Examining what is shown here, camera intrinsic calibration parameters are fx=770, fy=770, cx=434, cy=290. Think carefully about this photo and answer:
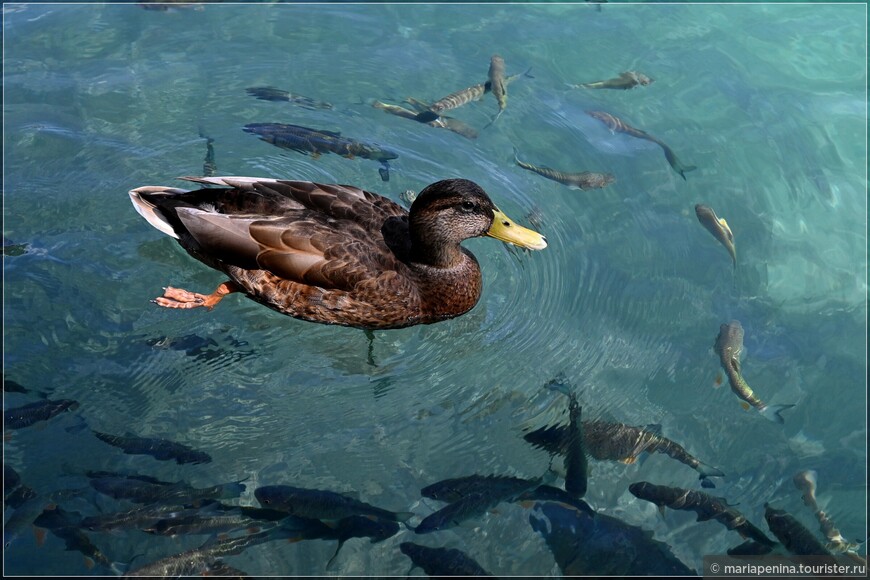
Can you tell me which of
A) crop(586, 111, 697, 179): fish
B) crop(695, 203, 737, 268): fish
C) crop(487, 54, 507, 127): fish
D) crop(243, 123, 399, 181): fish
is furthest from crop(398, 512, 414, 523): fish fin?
crop(586, 111, 697, 179): fish

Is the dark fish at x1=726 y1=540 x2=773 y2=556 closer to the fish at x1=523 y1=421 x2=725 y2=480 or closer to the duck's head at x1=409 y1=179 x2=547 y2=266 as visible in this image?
Answer: the fish at x1=523 y1=421 x2=725 y2=480

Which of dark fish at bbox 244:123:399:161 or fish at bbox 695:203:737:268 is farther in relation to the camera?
fish at bbox 695:203:737:268

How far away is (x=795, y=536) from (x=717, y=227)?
275 cm

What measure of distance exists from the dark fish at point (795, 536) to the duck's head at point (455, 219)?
7.63ft

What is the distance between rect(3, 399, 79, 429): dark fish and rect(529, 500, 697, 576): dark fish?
119 inches

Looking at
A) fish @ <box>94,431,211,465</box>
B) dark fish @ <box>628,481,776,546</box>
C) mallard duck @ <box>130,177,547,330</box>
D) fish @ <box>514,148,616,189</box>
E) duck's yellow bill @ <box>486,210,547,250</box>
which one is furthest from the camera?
fish @ <box>514,148,616,189</box>

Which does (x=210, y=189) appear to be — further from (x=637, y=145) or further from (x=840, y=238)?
(x=840, y=238)

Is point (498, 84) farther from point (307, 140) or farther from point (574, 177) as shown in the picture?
point (307, 140)

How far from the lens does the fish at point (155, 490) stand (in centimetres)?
439

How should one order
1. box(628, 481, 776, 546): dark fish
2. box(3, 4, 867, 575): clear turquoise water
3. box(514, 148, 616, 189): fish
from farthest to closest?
box(514, 148, 616, 189): fish < box(3, 4, 867, 575): clear turquoise water < box(628, 481, 776, 546): dark fish

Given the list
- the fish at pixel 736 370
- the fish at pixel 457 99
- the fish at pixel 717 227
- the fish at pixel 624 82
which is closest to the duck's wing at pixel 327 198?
the fish at pixel 457 99

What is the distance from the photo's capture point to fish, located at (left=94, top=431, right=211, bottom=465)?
4578 mm

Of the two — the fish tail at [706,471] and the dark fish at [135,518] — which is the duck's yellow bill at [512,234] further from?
the dark fish at [135,518]

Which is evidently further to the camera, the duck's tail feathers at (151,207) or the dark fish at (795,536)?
the duck's tail feathers at (151,207)
